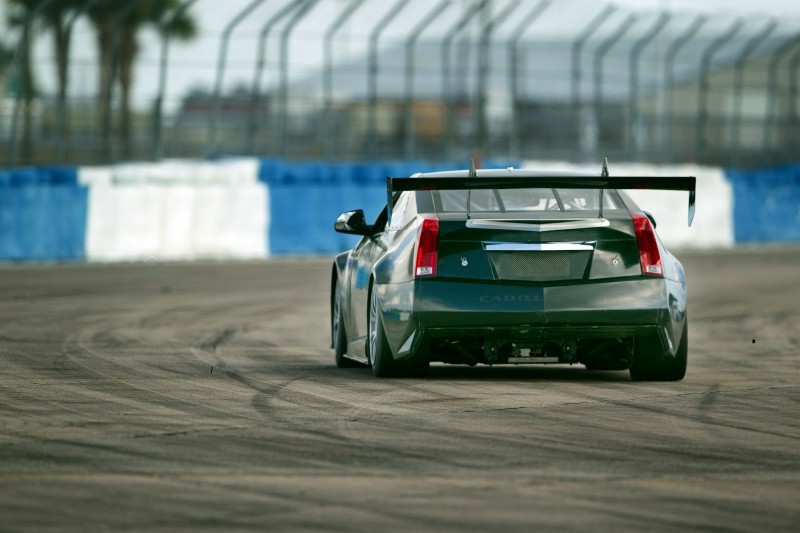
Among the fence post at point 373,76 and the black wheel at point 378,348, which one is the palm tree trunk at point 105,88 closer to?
the fence post at point 373,76

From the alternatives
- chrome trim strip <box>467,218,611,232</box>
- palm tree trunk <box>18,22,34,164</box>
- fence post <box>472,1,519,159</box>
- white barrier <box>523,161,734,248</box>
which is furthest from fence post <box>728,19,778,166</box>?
chrome trim strip <box>467,218,611,232</box>

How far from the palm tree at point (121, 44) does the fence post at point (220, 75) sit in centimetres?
61

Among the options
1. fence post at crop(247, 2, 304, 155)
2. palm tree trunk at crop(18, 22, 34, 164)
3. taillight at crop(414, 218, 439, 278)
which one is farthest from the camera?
fence post at crop(247, 2, 304, 155)

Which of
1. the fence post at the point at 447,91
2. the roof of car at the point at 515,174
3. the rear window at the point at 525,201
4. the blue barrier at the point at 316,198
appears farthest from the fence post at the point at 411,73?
the rear window at the point at 525,201

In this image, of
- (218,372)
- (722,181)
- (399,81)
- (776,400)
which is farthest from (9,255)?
(776,400)

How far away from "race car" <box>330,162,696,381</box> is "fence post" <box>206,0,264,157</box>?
21679 mm

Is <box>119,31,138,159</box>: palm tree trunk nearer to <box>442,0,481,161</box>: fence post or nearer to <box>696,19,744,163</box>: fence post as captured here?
<box>442,0,481,161</box>: fence post

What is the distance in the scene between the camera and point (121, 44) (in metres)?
32.4

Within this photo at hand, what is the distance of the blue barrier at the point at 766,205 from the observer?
3284 cm

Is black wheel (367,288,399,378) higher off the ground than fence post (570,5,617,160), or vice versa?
fence post (570,5,617,160)

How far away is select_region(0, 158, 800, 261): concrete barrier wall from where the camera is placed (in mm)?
25750

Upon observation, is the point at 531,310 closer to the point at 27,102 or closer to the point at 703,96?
the point at 27,102

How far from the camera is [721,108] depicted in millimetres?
39031

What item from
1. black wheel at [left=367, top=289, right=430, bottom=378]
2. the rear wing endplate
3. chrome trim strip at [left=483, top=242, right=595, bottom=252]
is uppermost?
the rear wing endplate
